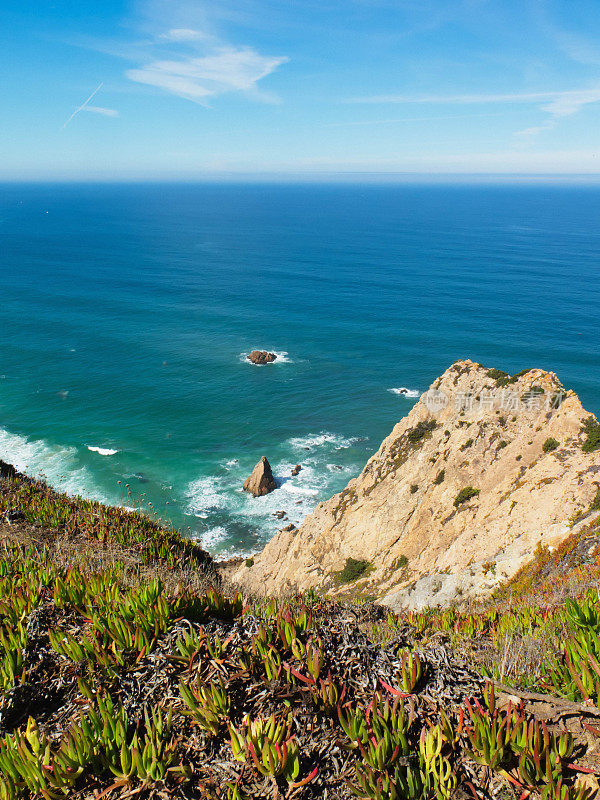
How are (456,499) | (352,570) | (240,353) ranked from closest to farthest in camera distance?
(456,499) < (352,570) < (240,353)

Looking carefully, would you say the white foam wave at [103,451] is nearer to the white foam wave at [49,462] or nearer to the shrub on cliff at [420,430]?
the white foam wave at [49,462]

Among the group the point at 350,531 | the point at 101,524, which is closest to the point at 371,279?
the point at 350,531

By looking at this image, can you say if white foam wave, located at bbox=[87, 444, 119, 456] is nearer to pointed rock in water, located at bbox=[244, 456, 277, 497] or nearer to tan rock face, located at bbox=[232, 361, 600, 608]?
pointed rock in water, located at bbox=[244, 456, 277, 497]

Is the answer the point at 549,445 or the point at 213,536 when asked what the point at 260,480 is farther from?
the point at 549,445

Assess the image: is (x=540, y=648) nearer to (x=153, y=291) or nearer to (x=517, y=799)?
(x=517, y=799)

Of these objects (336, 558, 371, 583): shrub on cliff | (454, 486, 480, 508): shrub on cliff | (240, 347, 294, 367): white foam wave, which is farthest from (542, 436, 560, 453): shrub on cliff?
(240, 347, 294, 367): white foam wave

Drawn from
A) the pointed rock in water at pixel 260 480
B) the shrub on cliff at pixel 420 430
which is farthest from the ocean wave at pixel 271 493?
the shrub on cliff at pixel 420 430

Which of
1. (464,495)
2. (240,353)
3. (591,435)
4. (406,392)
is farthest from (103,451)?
(591,435)
